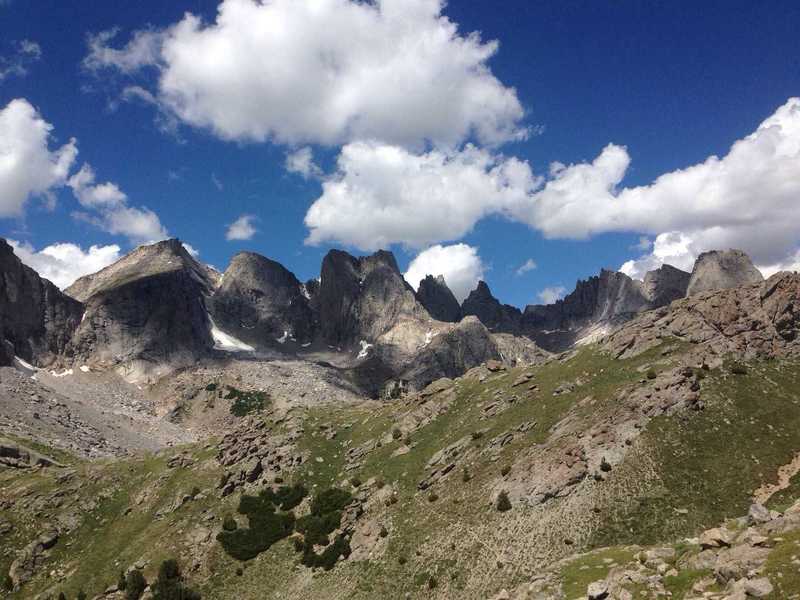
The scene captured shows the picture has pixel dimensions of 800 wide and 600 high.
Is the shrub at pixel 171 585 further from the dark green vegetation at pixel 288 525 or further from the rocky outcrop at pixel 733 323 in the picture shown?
the rocky outcrop at pixel 733 323

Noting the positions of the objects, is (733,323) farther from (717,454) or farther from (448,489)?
(448,489)

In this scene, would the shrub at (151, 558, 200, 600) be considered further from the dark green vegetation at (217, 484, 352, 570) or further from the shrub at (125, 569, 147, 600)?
the dark green vegetation at (217, 484, 352, 570)

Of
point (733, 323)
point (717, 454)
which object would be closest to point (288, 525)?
point (717, 454)

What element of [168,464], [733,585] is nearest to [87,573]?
[168,464]

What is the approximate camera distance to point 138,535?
7825 centimetres

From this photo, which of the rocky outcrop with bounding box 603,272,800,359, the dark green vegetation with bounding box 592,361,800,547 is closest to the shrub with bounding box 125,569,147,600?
the dark green vegetation with bounding box 592,361,800,547

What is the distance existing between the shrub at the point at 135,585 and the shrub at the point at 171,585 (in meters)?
1.70

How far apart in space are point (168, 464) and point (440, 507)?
5811cm

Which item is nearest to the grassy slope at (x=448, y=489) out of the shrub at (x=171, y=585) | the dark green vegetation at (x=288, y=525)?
the dark green vegetation at (x=288, y=525)

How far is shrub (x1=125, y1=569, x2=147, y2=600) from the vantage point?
63750 mm

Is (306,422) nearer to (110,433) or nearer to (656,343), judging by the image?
(656,343)

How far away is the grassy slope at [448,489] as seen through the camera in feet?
163

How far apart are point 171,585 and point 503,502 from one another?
4029 cm

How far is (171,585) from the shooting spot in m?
63.8
